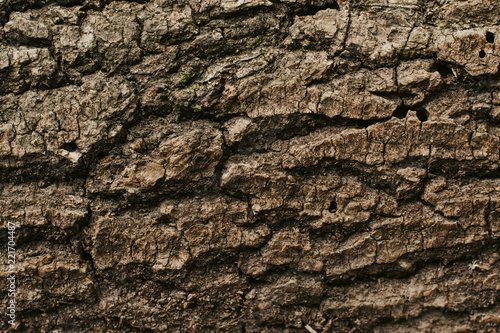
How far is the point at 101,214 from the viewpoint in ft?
5.89

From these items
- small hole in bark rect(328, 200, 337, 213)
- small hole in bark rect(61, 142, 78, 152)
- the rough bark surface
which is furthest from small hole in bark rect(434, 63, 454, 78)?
small hole in bark rect(61, 142, 78, 152)

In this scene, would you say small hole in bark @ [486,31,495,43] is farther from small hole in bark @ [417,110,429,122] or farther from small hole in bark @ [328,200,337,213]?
small hole in bark @ [328,200,337,213]

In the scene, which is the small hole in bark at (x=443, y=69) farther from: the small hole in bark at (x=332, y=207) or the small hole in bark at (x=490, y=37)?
the small hole in bark at (x=332, y=207)

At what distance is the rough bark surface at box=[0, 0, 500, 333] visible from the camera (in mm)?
1765

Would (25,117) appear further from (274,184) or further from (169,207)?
(274,184)

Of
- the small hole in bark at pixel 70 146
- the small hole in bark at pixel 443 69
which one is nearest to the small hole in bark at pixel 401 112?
the small hole in bark at pixel 443 69

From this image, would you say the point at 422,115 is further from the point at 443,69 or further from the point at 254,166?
the point at 254,166

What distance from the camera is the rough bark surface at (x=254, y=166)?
1765 mm

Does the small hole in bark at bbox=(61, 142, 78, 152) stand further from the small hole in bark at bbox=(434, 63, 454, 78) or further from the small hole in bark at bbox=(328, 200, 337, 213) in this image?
the small hole in bark at bbox=(434, 63, 454, 78)

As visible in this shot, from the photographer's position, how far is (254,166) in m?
1.78

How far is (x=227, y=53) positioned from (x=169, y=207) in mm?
868

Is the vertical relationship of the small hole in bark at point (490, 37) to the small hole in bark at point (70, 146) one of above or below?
above

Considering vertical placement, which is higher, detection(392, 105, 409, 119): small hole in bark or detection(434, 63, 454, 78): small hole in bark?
detection(434, 63, 454, 78): small hole in bark

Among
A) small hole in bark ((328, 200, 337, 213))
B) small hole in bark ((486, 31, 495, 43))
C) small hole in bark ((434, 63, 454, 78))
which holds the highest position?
small hole in bark ((486, 31, 495, 43))
